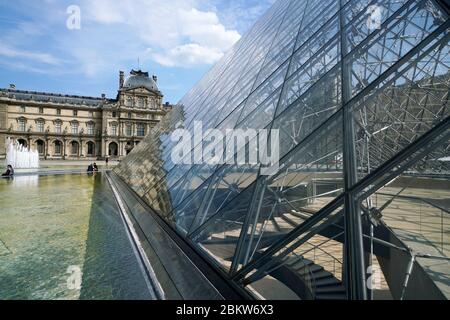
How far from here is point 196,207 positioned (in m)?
4.55

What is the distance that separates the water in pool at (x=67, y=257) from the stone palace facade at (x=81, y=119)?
6906 centimetres

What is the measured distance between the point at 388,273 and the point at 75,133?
273 ft


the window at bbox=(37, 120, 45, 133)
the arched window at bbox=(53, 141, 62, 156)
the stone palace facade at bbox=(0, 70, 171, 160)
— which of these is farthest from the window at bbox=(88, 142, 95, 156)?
the window at bbox=(37, 120, 45, 133)

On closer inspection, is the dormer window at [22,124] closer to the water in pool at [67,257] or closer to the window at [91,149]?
the window at [91,149]

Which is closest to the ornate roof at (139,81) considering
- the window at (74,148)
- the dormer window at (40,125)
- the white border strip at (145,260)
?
the window at (74,148)

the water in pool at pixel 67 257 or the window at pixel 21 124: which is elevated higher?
the window at pixel 21 124

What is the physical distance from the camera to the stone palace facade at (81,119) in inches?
2734

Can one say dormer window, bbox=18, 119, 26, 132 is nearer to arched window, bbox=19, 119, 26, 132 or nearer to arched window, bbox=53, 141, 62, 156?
arched window, bbox=19, 119, 26, 132

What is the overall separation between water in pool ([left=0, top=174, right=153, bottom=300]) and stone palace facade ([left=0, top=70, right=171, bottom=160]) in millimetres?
69059

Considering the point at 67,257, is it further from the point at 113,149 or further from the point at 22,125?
the point at 22,125

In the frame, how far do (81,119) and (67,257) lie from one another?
8181cm

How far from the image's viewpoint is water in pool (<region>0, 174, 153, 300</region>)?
2893 millimetres
